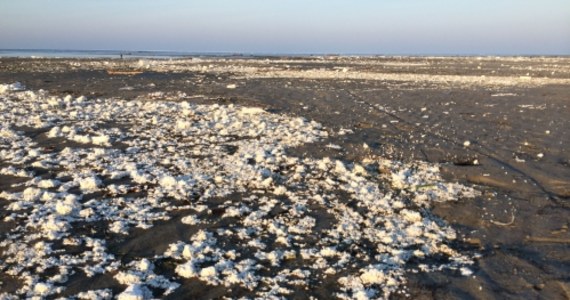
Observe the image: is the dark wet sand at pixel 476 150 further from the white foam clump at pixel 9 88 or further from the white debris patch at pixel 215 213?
the white foam clump at pixel 9 88

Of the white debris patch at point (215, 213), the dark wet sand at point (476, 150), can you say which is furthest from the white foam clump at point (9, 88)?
the white debris patch at point (215, 213)

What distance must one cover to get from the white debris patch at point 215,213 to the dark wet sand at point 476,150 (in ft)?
0.79

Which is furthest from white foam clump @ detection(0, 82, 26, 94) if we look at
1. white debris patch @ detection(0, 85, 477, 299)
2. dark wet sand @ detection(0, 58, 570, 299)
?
white debris patch @ detection(0, 85, 477, 299)

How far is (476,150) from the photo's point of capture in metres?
9.51

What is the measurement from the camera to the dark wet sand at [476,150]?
15.1 feet

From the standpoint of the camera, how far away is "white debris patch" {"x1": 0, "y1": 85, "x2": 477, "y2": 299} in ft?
14.6

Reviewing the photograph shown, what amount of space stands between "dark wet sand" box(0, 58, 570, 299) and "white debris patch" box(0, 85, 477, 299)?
242 millimetres

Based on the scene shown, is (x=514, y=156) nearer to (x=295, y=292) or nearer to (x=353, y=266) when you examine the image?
(x=353, y=266)

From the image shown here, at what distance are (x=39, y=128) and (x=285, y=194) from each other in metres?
7.03

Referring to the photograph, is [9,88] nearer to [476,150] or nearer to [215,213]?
[215,213]

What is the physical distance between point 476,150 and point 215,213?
601cm

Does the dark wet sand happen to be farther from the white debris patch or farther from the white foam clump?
the white foam clump

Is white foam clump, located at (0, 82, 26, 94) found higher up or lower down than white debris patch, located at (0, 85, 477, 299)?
higher up

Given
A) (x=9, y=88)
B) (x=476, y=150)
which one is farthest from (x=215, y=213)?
(x=9, y=88)
